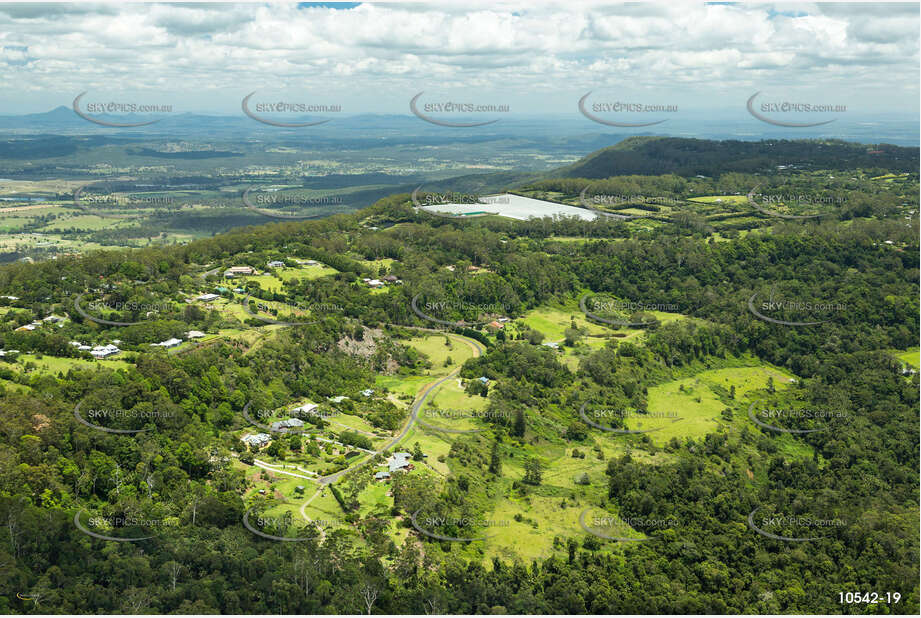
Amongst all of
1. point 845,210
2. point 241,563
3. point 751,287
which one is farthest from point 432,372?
point 845,210

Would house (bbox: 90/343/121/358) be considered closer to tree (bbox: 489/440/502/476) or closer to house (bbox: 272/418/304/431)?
house (bbox: 272/418/304/431)

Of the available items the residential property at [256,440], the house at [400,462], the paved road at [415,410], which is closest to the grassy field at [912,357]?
the paved road at [415,410]

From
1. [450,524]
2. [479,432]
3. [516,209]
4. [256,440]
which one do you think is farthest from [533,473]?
[516,209]

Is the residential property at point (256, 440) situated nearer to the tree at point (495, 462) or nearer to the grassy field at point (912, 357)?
the tree at point (495, 462)

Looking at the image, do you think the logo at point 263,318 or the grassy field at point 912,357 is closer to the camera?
the logo at point 263,318

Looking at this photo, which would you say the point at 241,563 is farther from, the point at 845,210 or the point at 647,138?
the point at 647,138

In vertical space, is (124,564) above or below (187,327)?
below
